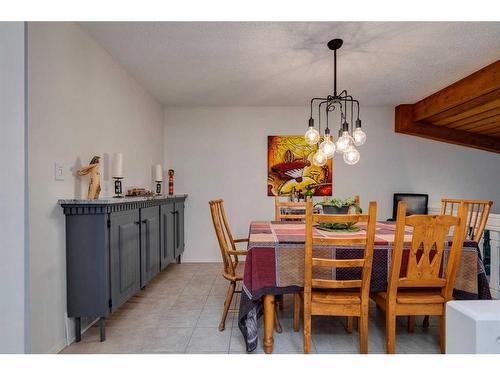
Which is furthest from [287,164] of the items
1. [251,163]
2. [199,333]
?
[199,333]

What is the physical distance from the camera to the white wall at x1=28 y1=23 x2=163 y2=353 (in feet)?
5.71

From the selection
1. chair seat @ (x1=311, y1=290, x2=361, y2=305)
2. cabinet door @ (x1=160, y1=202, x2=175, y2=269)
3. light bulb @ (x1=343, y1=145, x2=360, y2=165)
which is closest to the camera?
chair seat @ (x1=311, y1=290, x2=361, y2=305)

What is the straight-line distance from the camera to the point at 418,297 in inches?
69.3

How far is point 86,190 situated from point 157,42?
1.36m

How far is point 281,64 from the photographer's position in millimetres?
2949

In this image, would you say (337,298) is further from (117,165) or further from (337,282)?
(117,165)

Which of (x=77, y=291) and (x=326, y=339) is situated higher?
(x=77, y=291)

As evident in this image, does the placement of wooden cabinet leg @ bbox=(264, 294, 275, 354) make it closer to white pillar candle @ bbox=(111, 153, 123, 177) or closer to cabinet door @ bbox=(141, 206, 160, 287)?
cabinet door @ bbox=(141, 206, 160, 287)

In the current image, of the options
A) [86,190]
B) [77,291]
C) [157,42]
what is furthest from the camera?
[157,42]

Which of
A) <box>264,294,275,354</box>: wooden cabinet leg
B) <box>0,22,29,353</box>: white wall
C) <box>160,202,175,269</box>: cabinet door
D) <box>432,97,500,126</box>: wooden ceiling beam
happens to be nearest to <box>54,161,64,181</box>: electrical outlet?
<box>0,22,29,353</box>: white wall

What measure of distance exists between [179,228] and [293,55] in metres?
2.58

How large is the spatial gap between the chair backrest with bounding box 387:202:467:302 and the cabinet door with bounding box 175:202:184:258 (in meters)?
2.80
